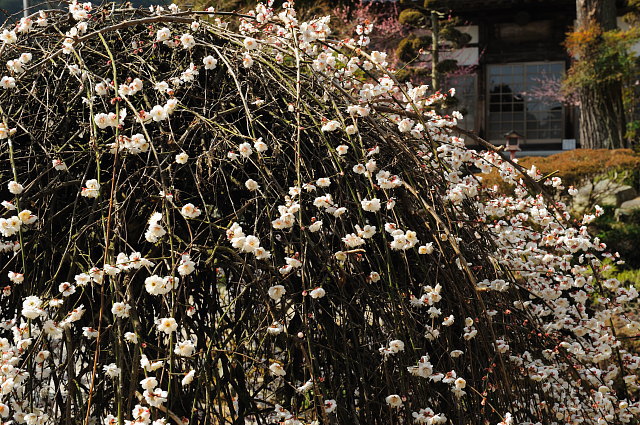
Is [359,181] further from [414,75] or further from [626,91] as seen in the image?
[626,91]

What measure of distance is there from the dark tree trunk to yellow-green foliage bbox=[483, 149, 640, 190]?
7.13 ft

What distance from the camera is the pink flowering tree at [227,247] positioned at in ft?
4.70

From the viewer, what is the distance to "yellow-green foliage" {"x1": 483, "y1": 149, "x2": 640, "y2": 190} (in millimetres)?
6230

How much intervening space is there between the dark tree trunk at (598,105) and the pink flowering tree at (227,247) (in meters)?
8.51

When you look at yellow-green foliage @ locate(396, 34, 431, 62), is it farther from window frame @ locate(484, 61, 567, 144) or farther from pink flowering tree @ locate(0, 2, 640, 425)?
pink flowering tree @ locate(0, 2, 640, 425)

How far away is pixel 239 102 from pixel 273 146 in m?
0.18

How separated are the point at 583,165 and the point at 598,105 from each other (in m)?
3.94

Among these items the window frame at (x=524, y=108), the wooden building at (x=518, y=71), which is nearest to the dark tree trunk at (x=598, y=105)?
the wooden building at (x=518, y=71)

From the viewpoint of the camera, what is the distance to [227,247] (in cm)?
146

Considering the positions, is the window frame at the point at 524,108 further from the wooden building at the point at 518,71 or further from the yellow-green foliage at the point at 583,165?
the yellow-green foliage at the point at 583,165

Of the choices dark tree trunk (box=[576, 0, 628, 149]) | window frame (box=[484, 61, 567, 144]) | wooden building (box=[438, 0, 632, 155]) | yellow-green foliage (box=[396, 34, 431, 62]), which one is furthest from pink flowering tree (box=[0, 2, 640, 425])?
window frame (box=[484, 61, 567, 144])

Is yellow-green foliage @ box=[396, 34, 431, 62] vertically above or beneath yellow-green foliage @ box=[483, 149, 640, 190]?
above

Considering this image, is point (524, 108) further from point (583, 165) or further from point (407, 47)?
point (583, 165)

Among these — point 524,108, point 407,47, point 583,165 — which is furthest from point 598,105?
point 524,108
